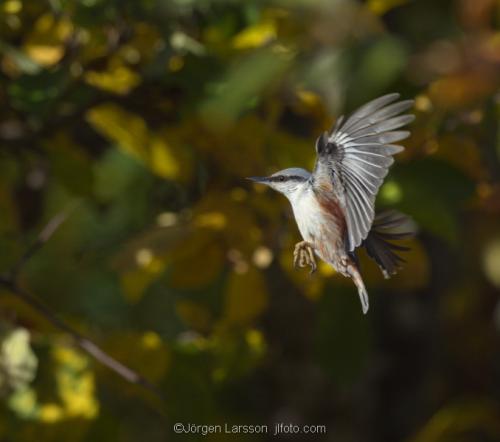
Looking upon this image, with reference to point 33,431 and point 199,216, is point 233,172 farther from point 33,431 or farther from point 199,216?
point 33,431

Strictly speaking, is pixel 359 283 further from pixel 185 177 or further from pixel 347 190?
pixel 185 177

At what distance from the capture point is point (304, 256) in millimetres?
415


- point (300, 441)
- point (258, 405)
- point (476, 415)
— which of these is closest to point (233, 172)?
point (476, 415)

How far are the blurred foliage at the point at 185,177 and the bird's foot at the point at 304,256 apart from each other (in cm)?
30

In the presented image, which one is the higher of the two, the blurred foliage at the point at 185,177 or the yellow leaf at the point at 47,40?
the yellow leaf at the point at 47,40

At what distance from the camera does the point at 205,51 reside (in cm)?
86

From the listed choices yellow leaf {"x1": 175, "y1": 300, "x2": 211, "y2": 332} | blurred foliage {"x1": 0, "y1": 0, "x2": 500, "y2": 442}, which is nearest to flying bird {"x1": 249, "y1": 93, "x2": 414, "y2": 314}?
blurred foliage {"x1": 0, "y1": 0, "x2": 500, "y2": 442}

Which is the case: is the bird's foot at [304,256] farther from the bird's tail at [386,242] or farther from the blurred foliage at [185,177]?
the blurred foliage at [185,177]

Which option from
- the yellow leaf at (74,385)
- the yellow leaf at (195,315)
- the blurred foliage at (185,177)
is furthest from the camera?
the yellow leaf at (195,315)

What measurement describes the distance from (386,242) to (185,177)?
0.45m

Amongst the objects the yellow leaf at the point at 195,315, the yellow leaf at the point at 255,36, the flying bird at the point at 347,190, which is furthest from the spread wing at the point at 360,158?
the yellow leaf at the point at 195,315

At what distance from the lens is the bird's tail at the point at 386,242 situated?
0.43m

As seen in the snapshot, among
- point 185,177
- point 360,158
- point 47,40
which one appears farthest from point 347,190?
point 47,40

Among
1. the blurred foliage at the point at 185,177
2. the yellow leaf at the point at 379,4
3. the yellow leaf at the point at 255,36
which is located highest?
the yellow leaf at the point at 379,4
